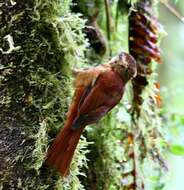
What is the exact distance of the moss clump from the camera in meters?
1.27

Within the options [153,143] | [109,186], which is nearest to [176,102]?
[153,143]

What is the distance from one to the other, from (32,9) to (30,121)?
0.29m

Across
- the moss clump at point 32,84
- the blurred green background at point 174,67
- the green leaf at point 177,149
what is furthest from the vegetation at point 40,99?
the blurred green background at point 174,67

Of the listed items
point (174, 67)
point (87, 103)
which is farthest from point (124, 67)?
point (174, 67)

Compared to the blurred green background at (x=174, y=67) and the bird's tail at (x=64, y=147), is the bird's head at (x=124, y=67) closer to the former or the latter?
the bird's tail at (x=64, y=147)

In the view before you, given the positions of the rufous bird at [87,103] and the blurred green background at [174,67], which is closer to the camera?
the rufous bird at [87,103]

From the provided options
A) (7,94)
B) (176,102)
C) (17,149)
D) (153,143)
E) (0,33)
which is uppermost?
(0,33)

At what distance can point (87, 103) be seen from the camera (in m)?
1.23

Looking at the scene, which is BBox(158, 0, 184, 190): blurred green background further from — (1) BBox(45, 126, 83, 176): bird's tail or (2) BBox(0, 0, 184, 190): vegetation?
(1) BBox(45, 126, 83, 176): bird's tail

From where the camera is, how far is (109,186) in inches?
67.2

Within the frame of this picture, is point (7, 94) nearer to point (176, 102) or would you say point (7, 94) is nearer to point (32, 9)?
point (32, 9)

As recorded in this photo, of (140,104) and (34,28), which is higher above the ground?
(34,28)

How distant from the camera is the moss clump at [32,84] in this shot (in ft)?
4.16

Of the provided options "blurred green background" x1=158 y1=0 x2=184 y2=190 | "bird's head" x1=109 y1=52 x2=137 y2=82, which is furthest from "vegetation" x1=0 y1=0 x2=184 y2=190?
"blurred green background" x1=158 y1=0 x2=184 y2=190
